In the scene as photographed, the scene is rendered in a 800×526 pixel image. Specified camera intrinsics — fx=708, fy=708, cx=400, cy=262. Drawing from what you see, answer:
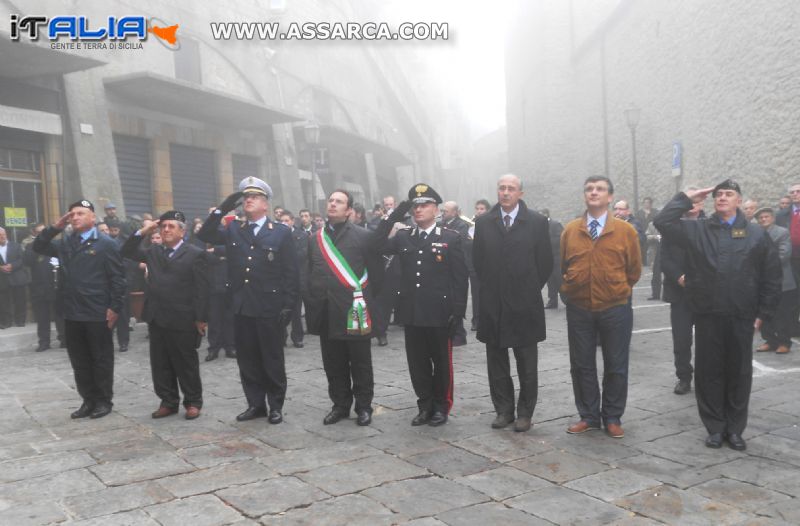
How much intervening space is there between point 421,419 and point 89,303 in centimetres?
289

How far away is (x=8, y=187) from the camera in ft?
42.8

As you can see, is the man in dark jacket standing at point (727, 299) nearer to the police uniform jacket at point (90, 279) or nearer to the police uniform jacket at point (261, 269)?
the police uniform jacket at point (261, 269)

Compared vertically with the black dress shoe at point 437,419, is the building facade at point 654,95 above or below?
above

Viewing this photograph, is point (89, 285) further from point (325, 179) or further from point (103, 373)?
point (325, 179)

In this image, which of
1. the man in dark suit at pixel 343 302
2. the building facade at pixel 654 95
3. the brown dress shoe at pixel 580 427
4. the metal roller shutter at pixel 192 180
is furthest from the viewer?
the metal roller shutter at pixel 192 180

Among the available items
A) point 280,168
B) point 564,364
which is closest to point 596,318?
point 564,364

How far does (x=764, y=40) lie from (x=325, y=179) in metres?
15.1

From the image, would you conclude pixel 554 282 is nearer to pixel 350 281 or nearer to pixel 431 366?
pixel 431 366

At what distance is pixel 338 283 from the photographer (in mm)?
5484

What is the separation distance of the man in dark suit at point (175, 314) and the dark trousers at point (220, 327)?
2.78 meters

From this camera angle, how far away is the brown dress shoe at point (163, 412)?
5766 millimetres

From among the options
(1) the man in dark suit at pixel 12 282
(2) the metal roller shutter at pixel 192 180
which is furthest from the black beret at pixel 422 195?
(2) the metal roller shutter at pixel 192 180

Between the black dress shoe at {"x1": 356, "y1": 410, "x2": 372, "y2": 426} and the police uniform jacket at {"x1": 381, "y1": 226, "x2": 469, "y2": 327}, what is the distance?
759mm

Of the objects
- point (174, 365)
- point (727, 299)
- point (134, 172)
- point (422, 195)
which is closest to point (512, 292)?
point (422, 195)
